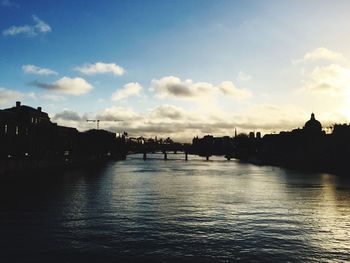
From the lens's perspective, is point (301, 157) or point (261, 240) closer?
point (261, 240)

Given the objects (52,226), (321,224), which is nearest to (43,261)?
(52,226)

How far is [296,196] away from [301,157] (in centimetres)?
12698

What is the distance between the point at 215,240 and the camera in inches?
1137

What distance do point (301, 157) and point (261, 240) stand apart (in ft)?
Answer: 521

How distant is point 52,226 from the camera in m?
34.0

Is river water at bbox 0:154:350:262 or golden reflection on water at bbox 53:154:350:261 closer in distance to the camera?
river water at bbox 0:154:350:262

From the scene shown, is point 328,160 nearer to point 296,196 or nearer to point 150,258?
point 296,196

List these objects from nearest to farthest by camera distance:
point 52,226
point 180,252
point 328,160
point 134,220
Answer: point 180,252, point 52,226, point 134,220, point 328,160

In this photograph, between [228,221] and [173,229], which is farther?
[228,221]

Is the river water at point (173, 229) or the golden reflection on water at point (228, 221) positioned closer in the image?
the river water at point (173, 229)

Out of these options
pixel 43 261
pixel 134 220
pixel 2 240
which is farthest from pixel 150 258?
pixel 134 220

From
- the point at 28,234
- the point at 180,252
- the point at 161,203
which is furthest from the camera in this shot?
the point at 161,203

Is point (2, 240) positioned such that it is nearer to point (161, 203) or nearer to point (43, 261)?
point (43, 261)

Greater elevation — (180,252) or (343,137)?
(343,137)
